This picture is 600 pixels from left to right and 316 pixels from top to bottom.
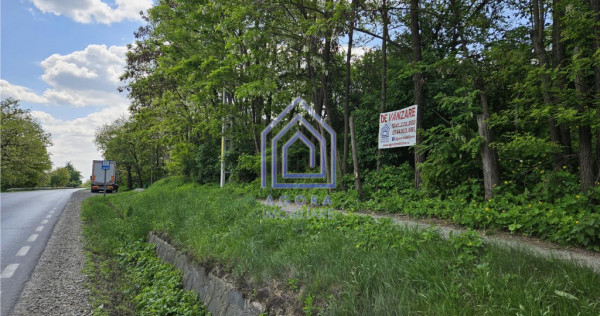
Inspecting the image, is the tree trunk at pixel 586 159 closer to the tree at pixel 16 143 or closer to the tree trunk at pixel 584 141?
the tree trunk at pixel 584 141

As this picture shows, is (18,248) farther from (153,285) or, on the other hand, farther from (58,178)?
(58,178)

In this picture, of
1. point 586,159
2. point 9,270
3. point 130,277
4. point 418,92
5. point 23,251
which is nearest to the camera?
point 586,159

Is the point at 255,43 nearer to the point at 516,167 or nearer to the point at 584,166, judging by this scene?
the point at 516,167

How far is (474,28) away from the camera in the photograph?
31.7 ft

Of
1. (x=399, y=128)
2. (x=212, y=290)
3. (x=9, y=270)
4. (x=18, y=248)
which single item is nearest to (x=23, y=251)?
(x=18, y=248)

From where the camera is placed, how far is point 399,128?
8.21 meters

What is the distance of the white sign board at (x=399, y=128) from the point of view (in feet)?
25.8

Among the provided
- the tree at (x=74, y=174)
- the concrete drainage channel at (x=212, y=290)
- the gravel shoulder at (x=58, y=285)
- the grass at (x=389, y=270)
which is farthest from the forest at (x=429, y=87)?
the tree at (x=74, y=174)

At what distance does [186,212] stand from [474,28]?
9.94m

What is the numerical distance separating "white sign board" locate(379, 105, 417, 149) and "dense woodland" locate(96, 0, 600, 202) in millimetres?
288

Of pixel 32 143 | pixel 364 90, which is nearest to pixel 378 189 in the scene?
pixel 364 90

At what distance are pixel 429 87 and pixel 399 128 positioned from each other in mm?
3009

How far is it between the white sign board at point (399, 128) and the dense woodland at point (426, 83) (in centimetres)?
29

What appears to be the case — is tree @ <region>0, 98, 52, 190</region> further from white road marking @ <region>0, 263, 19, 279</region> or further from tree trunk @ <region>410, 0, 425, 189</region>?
tree trunk @ <region>410, 0, 425, 189</region>
